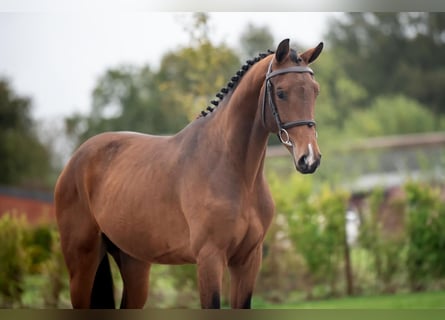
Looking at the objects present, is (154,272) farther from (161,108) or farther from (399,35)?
(399,35)

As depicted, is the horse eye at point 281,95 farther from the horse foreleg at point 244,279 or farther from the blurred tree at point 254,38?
the blurred tree at point 254,38

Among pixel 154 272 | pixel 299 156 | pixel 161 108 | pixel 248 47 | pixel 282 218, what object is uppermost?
pixel 248 47

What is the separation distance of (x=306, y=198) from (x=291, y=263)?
0.83 metres

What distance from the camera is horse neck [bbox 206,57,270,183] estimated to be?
11.9 ft

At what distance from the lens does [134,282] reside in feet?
14.5

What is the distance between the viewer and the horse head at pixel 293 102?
10.9 feet

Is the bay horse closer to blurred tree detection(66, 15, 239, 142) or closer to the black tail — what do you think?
the black tail

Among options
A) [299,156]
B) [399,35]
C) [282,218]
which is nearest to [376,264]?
[282,218]

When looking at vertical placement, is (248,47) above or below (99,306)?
above

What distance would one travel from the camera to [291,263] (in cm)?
846

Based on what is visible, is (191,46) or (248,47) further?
(248,47)

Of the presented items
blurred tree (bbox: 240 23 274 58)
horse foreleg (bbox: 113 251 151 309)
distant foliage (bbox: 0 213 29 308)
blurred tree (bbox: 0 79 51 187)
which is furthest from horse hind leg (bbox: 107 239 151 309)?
blurred tree (bbox: 240 23 274 58)

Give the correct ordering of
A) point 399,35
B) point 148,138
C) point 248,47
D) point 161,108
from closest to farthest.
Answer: point 148,138 < point 161,108 < point 248,47 < point 399,35

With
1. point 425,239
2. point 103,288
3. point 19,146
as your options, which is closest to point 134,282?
point 103,288
